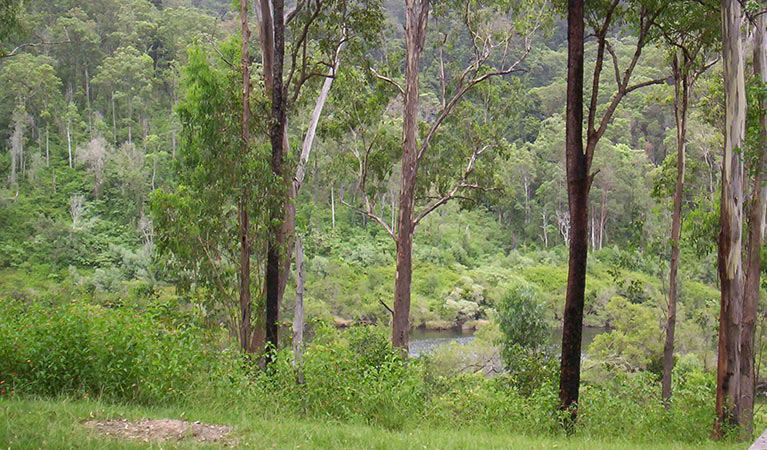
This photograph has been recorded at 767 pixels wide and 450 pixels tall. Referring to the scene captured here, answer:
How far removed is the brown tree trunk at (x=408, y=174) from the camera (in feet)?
40.9

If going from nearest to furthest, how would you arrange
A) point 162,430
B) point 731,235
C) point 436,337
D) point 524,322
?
1. point 162,430
2. point 731,235
3. point 524,322
4. point 436,337

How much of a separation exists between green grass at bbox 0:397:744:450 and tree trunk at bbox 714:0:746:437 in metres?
2.38

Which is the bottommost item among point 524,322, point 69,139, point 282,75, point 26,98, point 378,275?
point 378,275

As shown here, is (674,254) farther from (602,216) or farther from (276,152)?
(602,216)

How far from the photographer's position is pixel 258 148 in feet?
30.5

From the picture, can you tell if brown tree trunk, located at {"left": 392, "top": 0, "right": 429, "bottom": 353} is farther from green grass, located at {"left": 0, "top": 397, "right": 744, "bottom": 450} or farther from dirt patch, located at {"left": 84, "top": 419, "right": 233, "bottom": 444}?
dirt patch, located at {"left": 84, "top": 419, "right": 233, "bottom": 444}

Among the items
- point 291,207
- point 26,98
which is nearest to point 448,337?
point 291,207

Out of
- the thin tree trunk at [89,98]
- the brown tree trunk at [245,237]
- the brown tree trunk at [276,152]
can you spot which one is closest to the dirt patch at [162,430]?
the brown tree trunk at [276,152]

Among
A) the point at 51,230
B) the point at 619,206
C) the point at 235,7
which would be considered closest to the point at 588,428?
the point at 235,7

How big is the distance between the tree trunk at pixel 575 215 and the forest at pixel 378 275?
2cm

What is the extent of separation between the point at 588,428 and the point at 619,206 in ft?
118

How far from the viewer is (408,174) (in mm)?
12812

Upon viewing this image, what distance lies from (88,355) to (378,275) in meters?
28.1

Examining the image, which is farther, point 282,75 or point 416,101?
point 416,101
